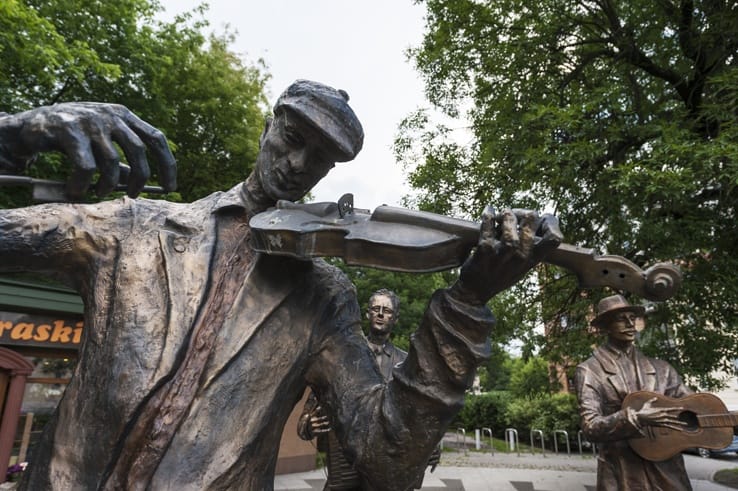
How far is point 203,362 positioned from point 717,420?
3857 millimetres

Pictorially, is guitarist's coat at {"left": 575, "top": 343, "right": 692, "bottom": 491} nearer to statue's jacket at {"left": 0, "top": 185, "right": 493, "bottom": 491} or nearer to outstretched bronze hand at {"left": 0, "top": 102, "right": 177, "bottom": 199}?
statue's jacket at {"left": 0, "top": 185, "right": 493, "bottom": 491}

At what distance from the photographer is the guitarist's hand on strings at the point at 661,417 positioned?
3719 millimetres

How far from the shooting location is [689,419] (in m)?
3.80

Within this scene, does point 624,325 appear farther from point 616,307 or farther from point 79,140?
point 79,140

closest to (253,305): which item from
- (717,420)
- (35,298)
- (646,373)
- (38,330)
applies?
(717,420)

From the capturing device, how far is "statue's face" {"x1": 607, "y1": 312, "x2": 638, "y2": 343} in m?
4.45

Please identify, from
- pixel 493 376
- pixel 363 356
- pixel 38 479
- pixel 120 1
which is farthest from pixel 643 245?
pixel 493 376

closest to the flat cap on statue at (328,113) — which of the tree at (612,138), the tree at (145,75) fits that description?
the tree at (612,138)

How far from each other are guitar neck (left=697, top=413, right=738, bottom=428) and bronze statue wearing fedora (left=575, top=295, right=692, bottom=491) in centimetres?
16

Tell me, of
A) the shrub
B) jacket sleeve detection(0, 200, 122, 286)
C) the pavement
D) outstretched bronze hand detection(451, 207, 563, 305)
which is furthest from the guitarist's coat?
the shrub

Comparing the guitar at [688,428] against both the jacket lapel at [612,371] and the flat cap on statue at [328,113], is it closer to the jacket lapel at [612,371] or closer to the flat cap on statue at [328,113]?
the jacket lapel at [612,371]

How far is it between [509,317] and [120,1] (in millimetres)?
8793

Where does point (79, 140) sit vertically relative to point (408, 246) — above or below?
above

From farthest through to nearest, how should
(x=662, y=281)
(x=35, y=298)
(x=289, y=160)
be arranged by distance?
(x=35, y=298), (x=289, y=160), (x=662, y=281)
